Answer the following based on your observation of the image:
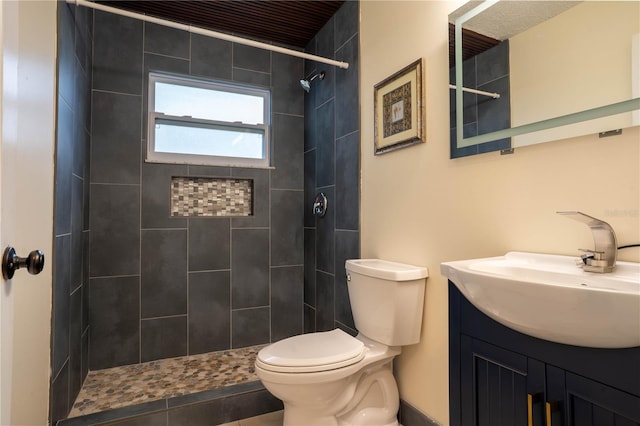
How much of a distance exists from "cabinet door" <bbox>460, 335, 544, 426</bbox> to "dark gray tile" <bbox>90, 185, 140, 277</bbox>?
7.05 ft

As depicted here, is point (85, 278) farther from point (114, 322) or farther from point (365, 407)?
point (365, 407)

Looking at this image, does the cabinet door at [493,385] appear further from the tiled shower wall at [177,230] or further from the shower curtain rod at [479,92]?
the tiled shower wall at [177,230]

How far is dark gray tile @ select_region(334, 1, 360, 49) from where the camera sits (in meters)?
2.14

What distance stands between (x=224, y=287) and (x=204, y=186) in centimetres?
78

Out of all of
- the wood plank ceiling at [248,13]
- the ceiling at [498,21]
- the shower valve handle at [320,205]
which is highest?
the wood plank ceiling at [248,13]

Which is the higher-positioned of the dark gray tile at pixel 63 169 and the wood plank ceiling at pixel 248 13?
the wood plank ceiling at pixel 248 13

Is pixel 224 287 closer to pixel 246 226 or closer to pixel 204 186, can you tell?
pixel 246 226

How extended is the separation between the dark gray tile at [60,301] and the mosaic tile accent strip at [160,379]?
0.38m

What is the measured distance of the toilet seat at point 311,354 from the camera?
1388mm

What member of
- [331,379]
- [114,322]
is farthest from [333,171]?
[114,322]

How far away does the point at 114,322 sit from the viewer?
7.50 feet

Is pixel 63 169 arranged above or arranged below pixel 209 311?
above

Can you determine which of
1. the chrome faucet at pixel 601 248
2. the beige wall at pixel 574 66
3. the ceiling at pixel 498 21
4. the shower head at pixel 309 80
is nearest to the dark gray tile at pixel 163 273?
the shower head at pixel 309 80

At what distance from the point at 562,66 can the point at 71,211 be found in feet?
7.20
